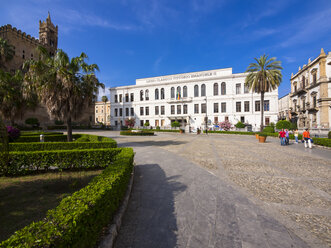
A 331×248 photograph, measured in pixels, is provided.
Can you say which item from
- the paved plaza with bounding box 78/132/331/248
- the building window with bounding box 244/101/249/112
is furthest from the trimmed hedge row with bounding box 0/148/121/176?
the building window with bounding box 244/101/249/112

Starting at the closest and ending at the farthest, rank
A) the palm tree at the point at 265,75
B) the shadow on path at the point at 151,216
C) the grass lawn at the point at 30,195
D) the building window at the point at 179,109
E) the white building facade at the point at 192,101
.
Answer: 1. the shadow on path at the point at 151,216
2. the grass lawn at the point at 30,195
3. the palm tree at the point at 265,75
4. the white building facade at the point at 192,101
5. the building window at the point at 179,109

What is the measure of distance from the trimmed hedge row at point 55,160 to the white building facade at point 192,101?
1124 inches

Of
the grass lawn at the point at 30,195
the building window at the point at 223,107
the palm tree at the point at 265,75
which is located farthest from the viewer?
the building window at the point at 223,107

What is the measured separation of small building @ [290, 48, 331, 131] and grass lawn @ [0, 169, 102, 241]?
120 ft

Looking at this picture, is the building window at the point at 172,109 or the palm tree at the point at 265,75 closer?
the palm tree at the point at 265,75

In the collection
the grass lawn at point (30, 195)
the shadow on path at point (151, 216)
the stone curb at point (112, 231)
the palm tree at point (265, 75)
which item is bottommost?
the shadow on path at point (151, 216)

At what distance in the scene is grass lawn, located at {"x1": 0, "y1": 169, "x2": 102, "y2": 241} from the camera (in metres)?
3.07

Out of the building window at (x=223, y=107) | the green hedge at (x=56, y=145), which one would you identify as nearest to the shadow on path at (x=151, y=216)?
the green hedge at (x=56, y=145)

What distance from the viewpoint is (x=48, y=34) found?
5284cm

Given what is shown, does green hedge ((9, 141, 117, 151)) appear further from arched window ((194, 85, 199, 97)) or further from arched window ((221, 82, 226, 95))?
arched window ((221, 82, 226, 95))

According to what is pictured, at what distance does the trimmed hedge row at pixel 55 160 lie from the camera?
570 cm

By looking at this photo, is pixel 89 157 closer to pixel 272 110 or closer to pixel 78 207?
pixel 78 207

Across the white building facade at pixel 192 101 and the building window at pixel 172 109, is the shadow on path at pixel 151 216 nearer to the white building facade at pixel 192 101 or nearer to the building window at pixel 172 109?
the white building facade at pixel 192 101

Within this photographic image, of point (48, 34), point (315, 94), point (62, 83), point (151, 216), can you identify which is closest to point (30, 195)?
point (151, 216)
